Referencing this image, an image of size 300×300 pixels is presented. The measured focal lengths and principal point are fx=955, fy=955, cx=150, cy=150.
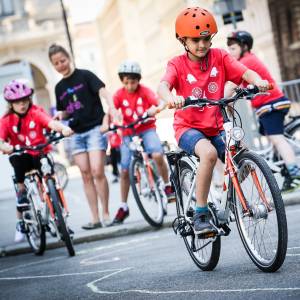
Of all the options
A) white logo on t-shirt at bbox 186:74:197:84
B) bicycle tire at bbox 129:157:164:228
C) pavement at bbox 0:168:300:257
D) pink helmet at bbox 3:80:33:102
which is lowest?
pavement at bbox 0:168:300:257

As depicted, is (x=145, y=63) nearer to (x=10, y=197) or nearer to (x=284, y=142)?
(x=10, y=197)

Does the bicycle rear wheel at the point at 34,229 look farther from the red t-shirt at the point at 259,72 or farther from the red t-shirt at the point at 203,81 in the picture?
the red t-shirt at the point at 203,81

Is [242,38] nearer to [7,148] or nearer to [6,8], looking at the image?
[7,148]

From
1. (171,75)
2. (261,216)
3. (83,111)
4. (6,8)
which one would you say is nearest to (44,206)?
(83,111)

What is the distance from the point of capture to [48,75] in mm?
44719

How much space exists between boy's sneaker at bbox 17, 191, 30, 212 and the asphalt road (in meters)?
0.55

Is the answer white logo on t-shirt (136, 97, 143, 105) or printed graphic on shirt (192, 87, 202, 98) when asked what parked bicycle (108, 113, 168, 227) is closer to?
white logo on t-shirt (136, 97, 143, 105)

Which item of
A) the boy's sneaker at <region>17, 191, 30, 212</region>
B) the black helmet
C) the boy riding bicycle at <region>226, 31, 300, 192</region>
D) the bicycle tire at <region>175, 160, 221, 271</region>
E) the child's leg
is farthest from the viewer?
the black helmet

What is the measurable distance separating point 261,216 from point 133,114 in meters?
5.16

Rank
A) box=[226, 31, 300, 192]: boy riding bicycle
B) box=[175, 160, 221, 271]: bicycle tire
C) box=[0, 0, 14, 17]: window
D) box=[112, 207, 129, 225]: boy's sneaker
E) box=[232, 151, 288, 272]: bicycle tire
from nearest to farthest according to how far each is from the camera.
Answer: box=[232, 151, 288, 272]: bicycle tire, box=[175, 160, 221, 271]: bicycle tire, box=[226, 31, 300, 192]: boy riding bicycle, box=[112, 207, 129, 225]: boy's sneaker, box=[0, 0, 14, 17]: window

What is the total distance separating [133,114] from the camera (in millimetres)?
11141

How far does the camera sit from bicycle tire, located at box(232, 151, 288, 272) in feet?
19.2

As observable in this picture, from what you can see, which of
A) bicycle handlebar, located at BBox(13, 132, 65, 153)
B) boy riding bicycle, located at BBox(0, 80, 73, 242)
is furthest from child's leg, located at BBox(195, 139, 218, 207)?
boy riding bicycle, located at BBox(0, 80, 73, 242)

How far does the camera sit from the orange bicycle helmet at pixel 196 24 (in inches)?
261
